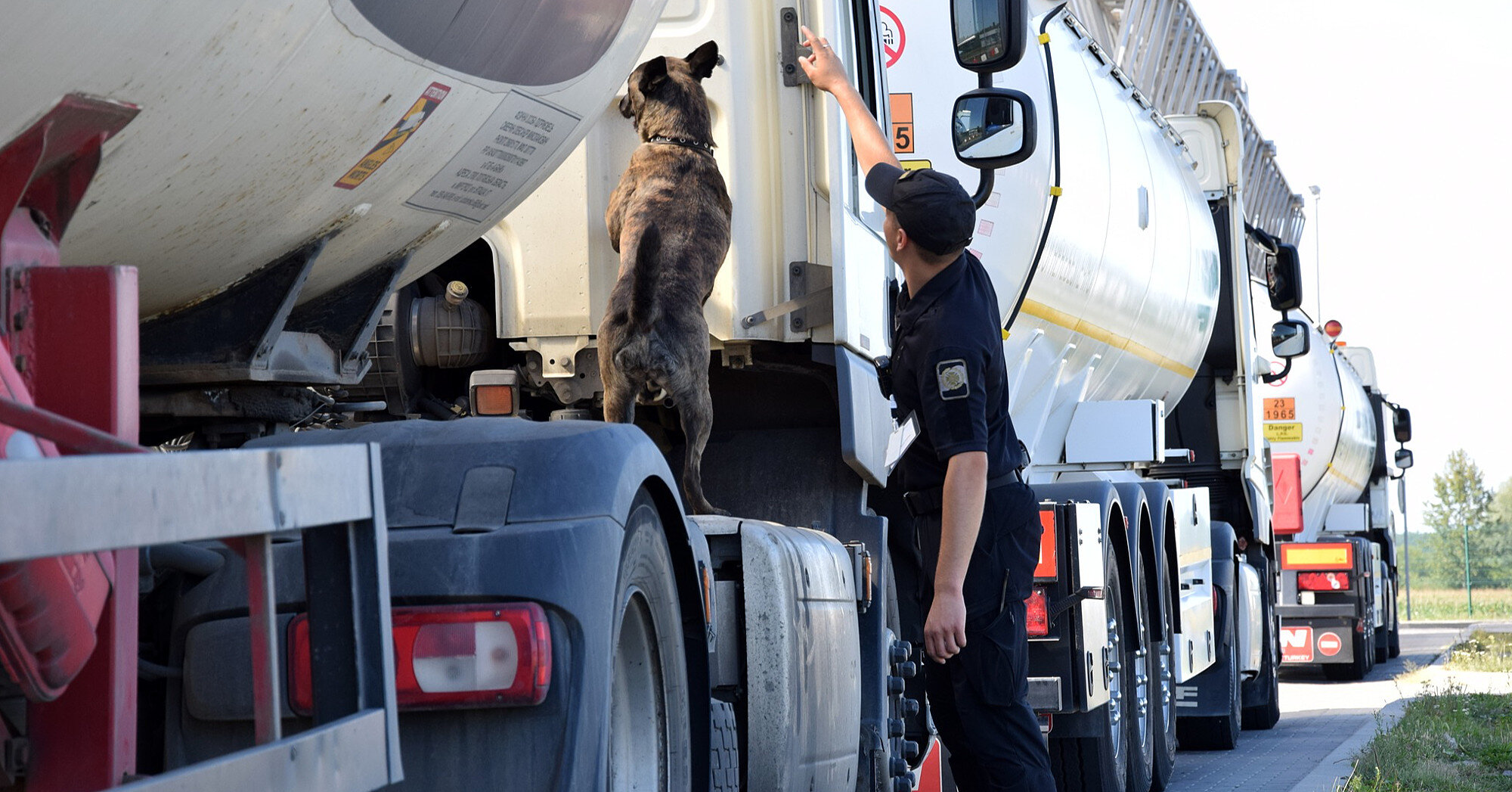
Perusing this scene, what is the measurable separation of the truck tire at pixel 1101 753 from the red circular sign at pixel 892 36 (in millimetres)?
2265

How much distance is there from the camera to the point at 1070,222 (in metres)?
7.11

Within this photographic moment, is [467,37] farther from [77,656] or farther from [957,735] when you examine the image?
[957,735]

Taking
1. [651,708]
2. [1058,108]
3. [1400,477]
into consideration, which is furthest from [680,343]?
[1400,477]

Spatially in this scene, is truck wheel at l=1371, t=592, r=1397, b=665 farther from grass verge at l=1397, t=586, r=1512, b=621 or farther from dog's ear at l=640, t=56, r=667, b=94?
dog's ear at l=640, t=56, r=667, b=94

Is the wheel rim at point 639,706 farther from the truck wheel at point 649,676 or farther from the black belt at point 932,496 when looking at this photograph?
the black belt at point 932,496

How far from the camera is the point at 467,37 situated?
8.38 ft

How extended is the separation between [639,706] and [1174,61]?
15100 mm

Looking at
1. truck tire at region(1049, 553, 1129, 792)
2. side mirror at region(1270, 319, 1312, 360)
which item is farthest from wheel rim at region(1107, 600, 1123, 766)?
side mirror at region(1270, 319, 1312, 360)

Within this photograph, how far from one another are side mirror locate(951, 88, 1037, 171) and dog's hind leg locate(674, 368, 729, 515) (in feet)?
4.28

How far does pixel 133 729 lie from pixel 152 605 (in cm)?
64

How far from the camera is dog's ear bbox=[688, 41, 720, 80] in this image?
432 centimetres

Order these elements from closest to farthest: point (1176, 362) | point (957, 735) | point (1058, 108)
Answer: point (957, 735) → point (1058, 108) → point (1176, 362)

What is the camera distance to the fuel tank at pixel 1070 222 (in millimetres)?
6555

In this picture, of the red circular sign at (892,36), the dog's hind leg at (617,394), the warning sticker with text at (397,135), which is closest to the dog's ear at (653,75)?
the dog's hind leg at (617,394)
